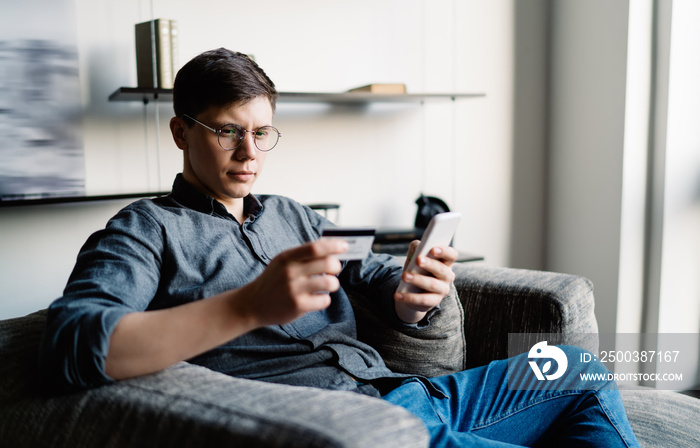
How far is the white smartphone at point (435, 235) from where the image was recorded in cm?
107

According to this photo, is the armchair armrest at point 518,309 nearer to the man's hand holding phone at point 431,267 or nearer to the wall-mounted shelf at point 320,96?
the man's hand holding phone at point 431,267

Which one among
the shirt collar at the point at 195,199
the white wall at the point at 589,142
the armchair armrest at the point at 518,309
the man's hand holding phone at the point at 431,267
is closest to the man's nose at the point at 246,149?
the shirt collar at the point at 195,199

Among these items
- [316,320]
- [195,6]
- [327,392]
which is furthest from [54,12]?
[327,392]

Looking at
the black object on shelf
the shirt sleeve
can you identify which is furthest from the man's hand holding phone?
the black object on shelf

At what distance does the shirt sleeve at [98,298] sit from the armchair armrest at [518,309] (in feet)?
2.75

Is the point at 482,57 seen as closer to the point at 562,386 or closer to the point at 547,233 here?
the point at 547,233

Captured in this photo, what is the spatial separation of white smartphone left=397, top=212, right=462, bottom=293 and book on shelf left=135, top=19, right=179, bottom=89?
1182 mm

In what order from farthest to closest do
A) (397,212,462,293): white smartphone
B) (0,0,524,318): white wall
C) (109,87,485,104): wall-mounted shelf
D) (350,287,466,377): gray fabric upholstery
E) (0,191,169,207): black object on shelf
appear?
(0,0,524,318): white wall → (109,87,485,104): wall-mounted shelf → (0,191,169,207): black object on shelf → (350,287,466,377): gray fabric upholstery → (397,212,462,293): white smartphone

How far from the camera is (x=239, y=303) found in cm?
89

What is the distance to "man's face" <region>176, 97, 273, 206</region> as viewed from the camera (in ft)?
4.14

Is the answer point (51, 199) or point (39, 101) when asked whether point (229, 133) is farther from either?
point (39, 101)

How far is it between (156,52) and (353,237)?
4.32ft

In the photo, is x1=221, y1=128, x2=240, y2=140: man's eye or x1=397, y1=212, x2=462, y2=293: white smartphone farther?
x1=221, y1=128, x2=240, y2=140: man's eye

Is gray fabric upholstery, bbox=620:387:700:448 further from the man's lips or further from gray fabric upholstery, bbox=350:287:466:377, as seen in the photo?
the man's lips
